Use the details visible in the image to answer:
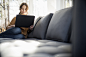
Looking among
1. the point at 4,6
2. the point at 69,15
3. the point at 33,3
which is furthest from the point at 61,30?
the point at 4,6

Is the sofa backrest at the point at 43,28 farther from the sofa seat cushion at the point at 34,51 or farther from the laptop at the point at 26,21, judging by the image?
the sofa seat cushion at the point at 34,51

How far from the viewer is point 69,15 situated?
99 cm

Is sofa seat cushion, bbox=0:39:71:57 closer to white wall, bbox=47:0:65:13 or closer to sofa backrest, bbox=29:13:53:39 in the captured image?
sofa backrest, bbox=29:13:53:39

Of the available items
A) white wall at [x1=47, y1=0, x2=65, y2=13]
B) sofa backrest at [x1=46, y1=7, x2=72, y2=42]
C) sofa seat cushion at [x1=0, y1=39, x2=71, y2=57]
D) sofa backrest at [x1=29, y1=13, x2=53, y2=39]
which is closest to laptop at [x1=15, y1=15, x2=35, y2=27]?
sofa backrest at [x1=29, y1=13, x2=53, y2=39]

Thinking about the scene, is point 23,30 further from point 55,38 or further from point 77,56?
point 77,56

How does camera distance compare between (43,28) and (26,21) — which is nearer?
(43,28)

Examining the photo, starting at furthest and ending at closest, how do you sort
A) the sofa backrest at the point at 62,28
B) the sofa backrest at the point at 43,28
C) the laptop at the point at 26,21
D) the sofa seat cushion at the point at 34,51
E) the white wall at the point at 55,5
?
1. the white wall at the point at 55,5
2. the laptop at the point at 26,21
3. the sofa backrest at the point at 43,28
4. the sofa backrest at the point at 62,28
5. the sofa seat cushion at the point at 34,51

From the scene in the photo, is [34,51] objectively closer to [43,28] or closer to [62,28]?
[62,28]

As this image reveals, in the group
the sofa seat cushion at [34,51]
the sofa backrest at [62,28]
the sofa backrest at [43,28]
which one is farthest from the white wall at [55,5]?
the sofa seat cushion at [34,51]

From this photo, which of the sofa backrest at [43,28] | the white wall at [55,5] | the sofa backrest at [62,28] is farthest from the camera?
the white wall at [55,5]

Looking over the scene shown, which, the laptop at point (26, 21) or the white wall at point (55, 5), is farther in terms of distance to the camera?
the white wall at point (55, 5)

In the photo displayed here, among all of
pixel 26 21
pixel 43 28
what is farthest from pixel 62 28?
pixel 26 21

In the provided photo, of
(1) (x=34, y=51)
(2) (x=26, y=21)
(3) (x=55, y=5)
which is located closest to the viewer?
(1) (x=34, y=51)

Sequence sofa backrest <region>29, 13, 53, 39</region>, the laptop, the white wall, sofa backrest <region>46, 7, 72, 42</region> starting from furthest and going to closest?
the white wall < the laptop < sofa backrest <region>29, 13, 53, 39</region> < sofa backrest <region>46, 7, 72, 42</region>
